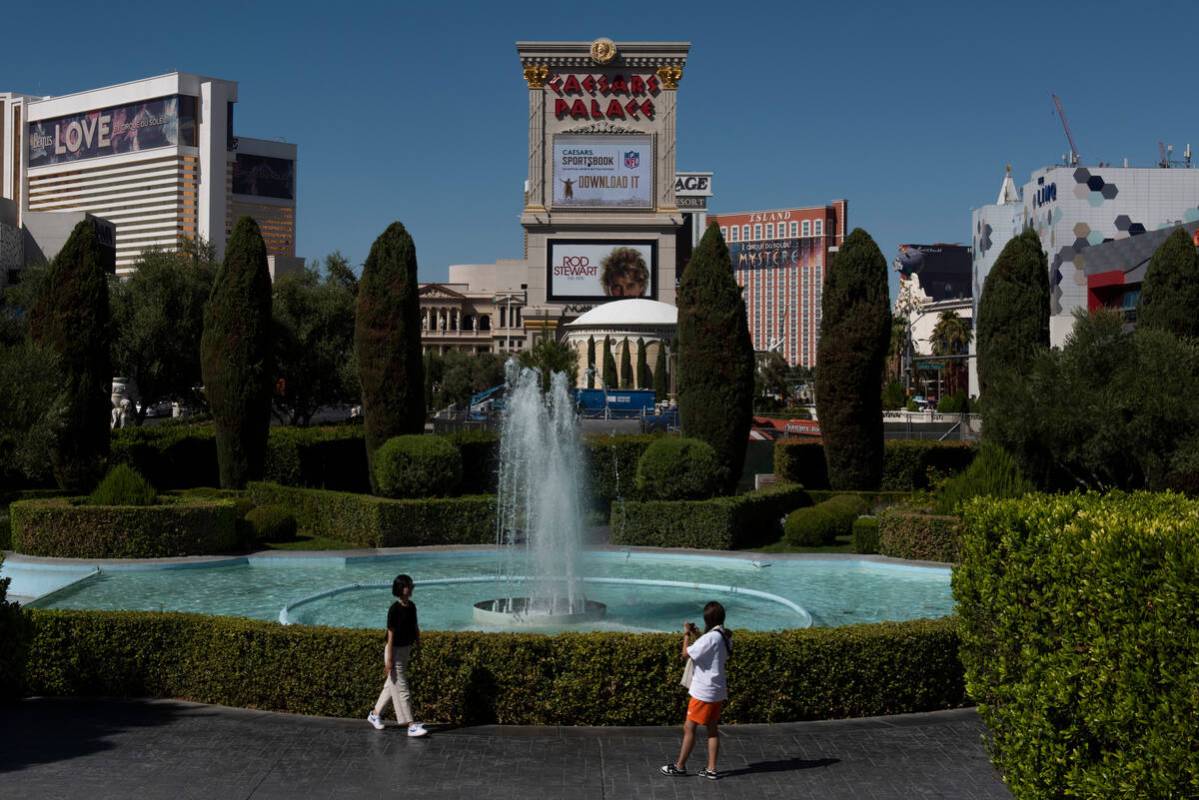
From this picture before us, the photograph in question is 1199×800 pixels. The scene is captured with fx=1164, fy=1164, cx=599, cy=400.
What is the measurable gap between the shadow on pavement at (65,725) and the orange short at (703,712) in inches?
205

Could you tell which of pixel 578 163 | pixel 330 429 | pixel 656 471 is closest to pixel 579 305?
pixel 578 163

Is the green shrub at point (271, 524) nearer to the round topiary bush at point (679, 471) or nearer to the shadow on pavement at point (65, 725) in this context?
the round topiary bush at point (679, 471)

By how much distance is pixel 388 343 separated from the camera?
91.7ft

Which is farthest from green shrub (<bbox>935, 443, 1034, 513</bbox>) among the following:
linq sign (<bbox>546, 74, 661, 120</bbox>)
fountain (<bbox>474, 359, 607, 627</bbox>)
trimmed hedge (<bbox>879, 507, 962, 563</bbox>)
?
linq sign (<bbox>546, 74, 661, 120</bbox>)

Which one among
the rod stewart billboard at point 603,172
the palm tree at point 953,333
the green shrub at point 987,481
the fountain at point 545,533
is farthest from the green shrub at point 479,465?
the rod stewart billboard at point 603,172

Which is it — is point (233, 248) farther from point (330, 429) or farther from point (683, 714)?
point (683, 714)

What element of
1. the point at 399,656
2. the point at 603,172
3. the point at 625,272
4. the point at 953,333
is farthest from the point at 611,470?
the point at 603,172

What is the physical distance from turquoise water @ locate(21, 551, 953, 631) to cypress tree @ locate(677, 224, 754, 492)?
14.0ft

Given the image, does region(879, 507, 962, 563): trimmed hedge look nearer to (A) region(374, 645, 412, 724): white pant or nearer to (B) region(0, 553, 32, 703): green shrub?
(A) region(374, 645, 412, 724): white pant

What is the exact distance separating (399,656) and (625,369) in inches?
3432

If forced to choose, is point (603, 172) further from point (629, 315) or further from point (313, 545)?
point (313, 545)

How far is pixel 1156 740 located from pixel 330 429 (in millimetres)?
30039

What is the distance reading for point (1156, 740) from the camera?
22.3 feet

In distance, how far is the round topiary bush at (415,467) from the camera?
1002 inches
